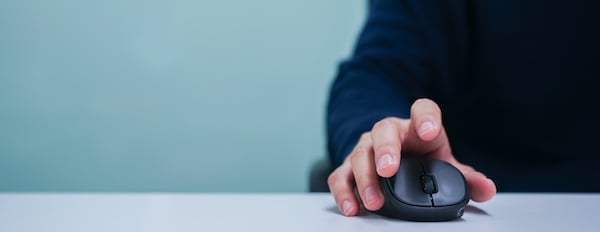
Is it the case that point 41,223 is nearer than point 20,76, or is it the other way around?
point 41,223

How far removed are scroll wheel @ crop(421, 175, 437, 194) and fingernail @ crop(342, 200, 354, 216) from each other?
0.06m

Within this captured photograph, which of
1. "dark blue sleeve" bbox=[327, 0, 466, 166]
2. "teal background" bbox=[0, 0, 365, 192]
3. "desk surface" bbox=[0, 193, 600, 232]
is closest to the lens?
"desk surface" bbox=[0, 193, 600, 232]

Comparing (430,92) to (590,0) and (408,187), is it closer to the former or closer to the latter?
(590,0)

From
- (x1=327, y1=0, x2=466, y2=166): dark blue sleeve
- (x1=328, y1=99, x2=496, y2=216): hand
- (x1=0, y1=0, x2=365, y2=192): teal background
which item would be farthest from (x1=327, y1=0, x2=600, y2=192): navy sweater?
(x1=0, y1=0, x2=365, y2=192): teal background

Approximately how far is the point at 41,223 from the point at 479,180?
34 centimetres

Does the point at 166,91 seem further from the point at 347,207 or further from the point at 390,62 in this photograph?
the point at 347,207

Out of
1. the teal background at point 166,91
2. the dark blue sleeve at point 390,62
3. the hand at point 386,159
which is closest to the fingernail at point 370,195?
the hand at point 386,159

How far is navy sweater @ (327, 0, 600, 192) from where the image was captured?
853 mm

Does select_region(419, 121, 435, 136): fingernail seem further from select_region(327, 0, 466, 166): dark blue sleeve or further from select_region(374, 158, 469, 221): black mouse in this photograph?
select_region(327, 0, 466, 166): dark blue sleeve

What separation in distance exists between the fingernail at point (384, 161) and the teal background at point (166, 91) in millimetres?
867

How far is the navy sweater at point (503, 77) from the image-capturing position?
853 millimetres

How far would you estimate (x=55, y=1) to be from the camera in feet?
4.00

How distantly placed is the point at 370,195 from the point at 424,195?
40 mm

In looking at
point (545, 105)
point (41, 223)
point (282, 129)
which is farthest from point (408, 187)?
point (282, 129)
